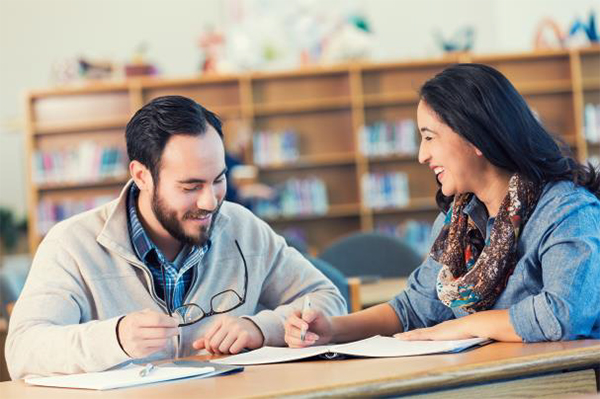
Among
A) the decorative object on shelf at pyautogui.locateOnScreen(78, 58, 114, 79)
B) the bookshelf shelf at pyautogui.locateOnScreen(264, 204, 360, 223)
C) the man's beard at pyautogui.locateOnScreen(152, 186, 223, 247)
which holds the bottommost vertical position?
the bookshelf shelf at pyautogui.locateOnScreen(264, 204, 360, 223)

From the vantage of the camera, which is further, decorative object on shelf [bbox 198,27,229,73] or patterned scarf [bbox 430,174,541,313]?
decorative object on shelf [bbox 198,27,229,73]

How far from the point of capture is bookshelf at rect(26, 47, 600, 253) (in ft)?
24.3

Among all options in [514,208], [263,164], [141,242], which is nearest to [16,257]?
[263,164]

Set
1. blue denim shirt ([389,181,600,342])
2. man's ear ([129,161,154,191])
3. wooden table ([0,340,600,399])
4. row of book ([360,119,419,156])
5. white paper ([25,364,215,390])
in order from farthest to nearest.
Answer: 1. row of book ([360,119,419,156])
2. man's ear ([129,161,154,191])
3. blue denim shirt ([389,181,600,342])
4. white paper ([25,364,215,390])
5. wooden table ([0,340,600,399])

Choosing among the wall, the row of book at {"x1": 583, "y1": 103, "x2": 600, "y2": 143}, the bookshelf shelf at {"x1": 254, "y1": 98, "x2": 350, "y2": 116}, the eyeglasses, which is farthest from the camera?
the wall

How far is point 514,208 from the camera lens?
6.17 ft

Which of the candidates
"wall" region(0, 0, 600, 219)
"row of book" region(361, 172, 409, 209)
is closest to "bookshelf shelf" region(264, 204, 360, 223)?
"row of book" region(361, 172, 409, 209)

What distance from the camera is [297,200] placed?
7578 mm

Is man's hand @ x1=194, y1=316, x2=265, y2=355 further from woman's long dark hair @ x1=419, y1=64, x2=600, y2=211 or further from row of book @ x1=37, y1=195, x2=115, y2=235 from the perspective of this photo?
row of book @ x1=37, y1=195, x2=115, y2=235

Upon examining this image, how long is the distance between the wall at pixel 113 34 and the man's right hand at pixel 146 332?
22.8 feet

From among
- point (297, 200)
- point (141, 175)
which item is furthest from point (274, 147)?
point (141, 175)

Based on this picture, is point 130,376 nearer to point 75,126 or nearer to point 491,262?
point 491,262

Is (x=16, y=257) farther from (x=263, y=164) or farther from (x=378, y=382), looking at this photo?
(x=378, y=382)

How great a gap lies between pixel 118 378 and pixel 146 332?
11 centimetres
